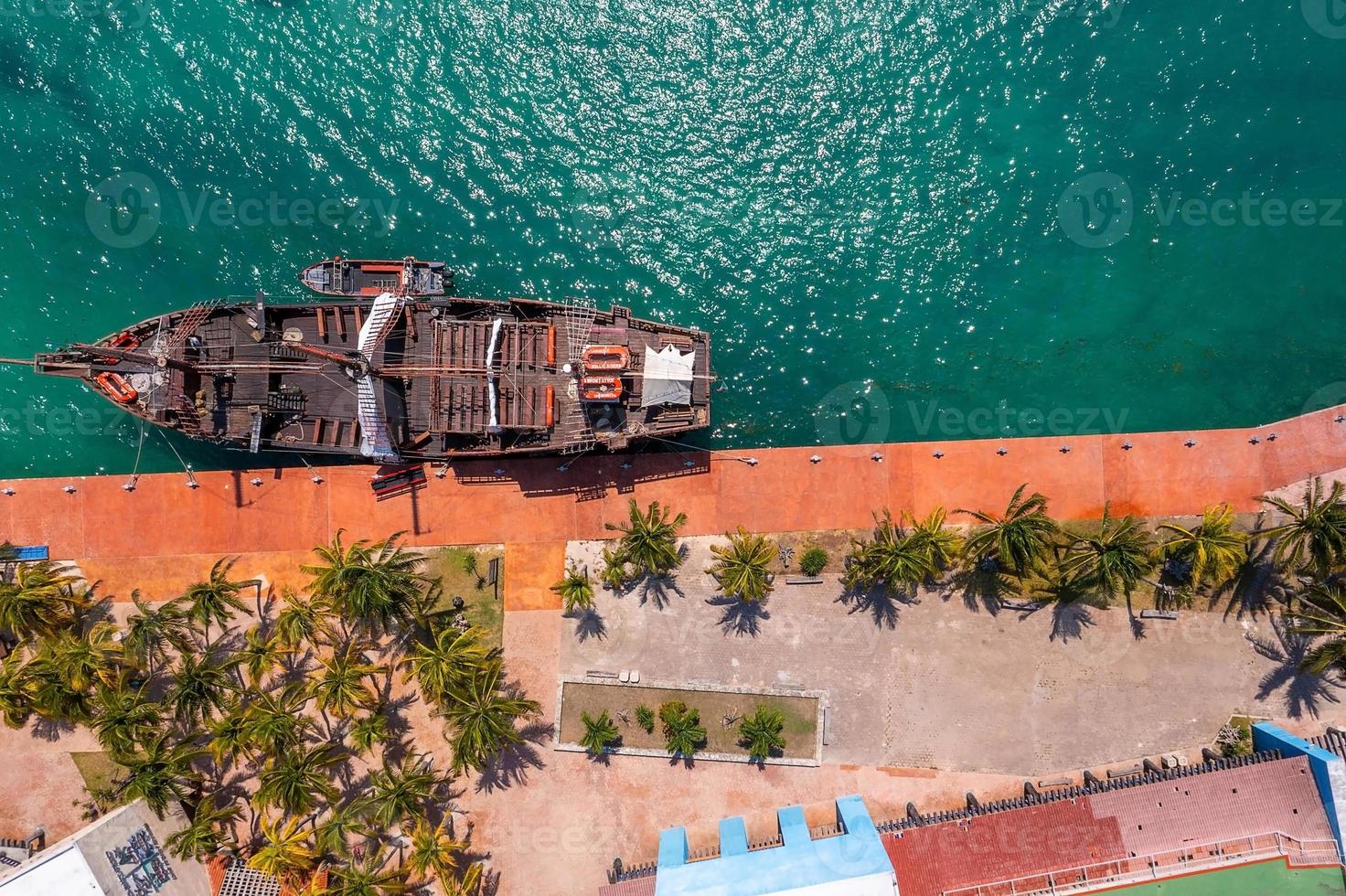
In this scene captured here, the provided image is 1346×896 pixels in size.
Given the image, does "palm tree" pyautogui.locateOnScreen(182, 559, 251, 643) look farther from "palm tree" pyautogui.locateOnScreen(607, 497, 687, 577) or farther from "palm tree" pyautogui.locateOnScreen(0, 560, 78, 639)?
"palm tree" pyautogui.locateOnScreen(607, 497, 687, 577)

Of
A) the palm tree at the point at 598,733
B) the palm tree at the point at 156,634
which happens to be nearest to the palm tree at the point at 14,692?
the palm tree at the point at 156,634

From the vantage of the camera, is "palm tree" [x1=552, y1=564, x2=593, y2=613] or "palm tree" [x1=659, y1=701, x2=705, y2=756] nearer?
"palm tree" [x1=552, y1=564, x2=593, y2=613]

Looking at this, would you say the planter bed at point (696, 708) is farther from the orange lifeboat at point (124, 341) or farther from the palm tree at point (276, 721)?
the orange lifeboat at point (124, 341)

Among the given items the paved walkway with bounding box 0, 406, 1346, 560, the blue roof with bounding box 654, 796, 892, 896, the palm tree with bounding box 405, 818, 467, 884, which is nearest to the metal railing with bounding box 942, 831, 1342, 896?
the blue roof with bounding box 654, 796, 892, 896

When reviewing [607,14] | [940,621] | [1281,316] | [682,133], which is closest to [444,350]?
[682,133]

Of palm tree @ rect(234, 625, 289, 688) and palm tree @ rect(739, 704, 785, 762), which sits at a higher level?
palm tree @ rect(234, 625, 289, 688)

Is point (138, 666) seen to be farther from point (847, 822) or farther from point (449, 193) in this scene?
point (847, 822)
